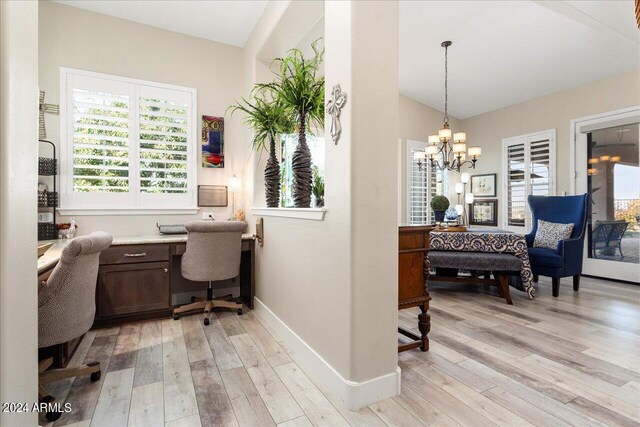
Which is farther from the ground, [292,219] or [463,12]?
[463,12]

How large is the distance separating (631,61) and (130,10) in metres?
6.12

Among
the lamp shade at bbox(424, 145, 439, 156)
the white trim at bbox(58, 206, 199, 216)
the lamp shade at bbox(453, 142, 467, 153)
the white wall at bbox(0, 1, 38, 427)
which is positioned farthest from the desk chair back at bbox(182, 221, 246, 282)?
the lamp shade at bbox(453, 142, 467, 153)

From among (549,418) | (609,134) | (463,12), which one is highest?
(463,12)

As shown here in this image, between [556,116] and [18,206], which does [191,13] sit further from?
[556,116]

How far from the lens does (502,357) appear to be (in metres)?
2.27

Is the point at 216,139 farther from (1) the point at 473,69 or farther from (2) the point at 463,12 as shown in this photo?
(1) the point at 473,69

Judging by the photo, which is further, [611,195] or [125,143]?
[611,195]

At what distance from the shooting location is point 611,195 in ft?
15.3

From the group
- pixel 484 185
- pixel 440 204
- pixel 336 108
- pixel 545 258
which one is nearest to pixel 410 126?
pixel 484 185

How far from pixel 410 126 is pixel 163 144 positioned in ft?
14.5

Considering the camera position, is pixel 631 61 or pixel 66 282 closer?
pixel 66 282

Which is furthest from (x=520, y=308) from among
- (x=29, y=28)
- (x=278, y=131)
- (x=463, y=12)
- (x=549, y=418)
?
(x=29, y=28)

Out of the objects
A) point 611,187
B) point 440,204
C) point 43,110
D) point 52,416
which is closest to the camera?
point 52,416

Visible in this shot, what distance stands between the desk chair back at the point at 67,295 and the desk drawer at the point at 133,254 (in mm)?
1101
